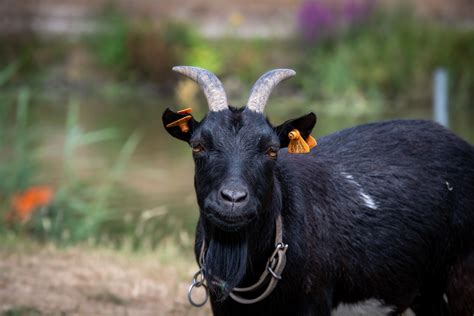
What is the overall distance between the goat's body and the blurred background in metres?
2.31

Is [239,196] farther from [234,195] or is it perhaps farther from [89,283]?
[89,283]

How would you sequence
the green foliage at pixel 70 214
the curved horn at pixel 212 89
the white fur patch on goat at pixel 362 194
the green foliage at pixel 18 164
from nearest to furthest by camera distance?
1. the curved horn at pixel 212 89
2. the white fur patch on goat at pixel 362 194
3. the green foliage at pixel 70 214
4. the green foliage at pixel 18 164

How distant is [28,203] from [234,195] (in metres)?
5.25

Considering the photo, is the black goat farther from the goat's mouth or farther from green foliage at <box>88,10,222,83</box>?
green foliage at <box>88,10,222,83</box>

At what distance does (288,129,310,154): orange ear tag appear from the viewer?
5230 millimetres

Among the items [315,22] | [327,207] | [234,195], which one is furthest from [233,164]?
[315,22]

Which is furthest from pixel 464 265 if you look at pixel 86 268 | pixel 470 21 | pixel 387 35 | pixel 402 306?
pixel 470 21

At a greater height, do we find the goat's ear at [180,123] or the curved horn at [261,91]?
the curved horn at [261,91]

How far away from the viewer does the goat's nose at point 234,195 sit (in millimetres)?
4789

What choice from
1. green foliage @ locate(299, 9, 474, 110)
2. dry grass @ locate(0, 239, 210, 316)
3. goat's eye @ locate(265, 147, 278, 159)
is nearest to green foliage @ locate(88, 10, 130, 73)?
green foliage @ locate(299, 9, 474, 110)

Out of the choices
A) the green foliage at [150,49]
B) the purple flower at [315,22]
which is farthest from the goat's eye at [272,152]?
the purple flower at [315,22]

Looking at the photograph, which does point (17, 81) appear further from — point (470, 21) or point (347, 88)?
point (470, 21)

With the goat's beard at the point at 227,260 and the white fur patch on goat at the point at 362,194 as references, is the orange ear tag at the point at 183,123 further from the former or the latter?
the white fur patch on goat at the point at 362,194

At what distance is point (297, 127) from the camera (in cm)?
530
